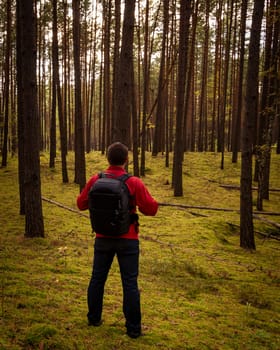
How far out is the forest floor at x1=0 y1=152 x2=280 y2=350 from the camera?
3.55 m

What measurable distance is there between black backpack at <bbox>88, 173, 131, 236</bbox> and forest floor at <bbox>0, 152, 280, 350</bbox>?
1355mm

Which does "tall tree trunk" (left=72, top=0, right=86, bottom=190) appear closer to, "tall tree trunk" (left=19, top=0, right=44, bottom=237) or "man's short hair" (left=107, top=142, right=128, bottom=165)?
"tall tree trunk" (left=19, top=0, right=44, bottom=237)

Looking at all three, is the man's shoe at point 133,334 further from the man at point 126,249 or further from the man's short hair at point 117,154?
the man's short hair at point 117,154

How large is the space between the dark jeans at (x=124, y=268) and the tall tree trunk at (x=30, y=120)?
423 cm

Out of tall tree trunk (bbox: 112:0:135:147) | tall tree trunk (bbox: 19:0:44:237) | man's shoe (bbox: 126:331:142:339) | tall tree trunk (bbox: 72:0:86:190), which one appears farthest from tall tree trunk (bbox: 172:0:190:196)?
man's shoe (bbox: 126:331:142:339)

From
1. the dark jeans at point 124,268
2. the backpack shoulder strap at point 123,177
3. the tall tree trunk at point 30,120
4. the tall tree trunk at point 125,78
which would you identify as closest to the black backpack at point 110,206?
the backpack shoulder strap at point 123,177

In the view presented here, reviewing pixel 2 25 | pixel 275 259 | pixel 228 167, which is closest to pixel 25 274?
pixel 275 259

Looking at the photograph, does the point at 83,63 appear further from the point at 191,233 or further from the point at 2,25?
the point at 191,233

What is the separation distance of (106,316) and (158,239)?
453cm

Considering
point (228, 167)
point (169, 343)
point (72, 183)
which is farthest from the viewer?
point (228, 167)

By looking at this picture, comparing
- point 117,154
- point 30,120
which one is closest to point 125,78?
point 30,120

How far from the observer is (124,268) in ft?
11.0

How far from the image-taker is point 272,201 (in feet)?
48.1

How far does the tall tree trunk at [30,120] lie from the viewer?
21.8 feet
